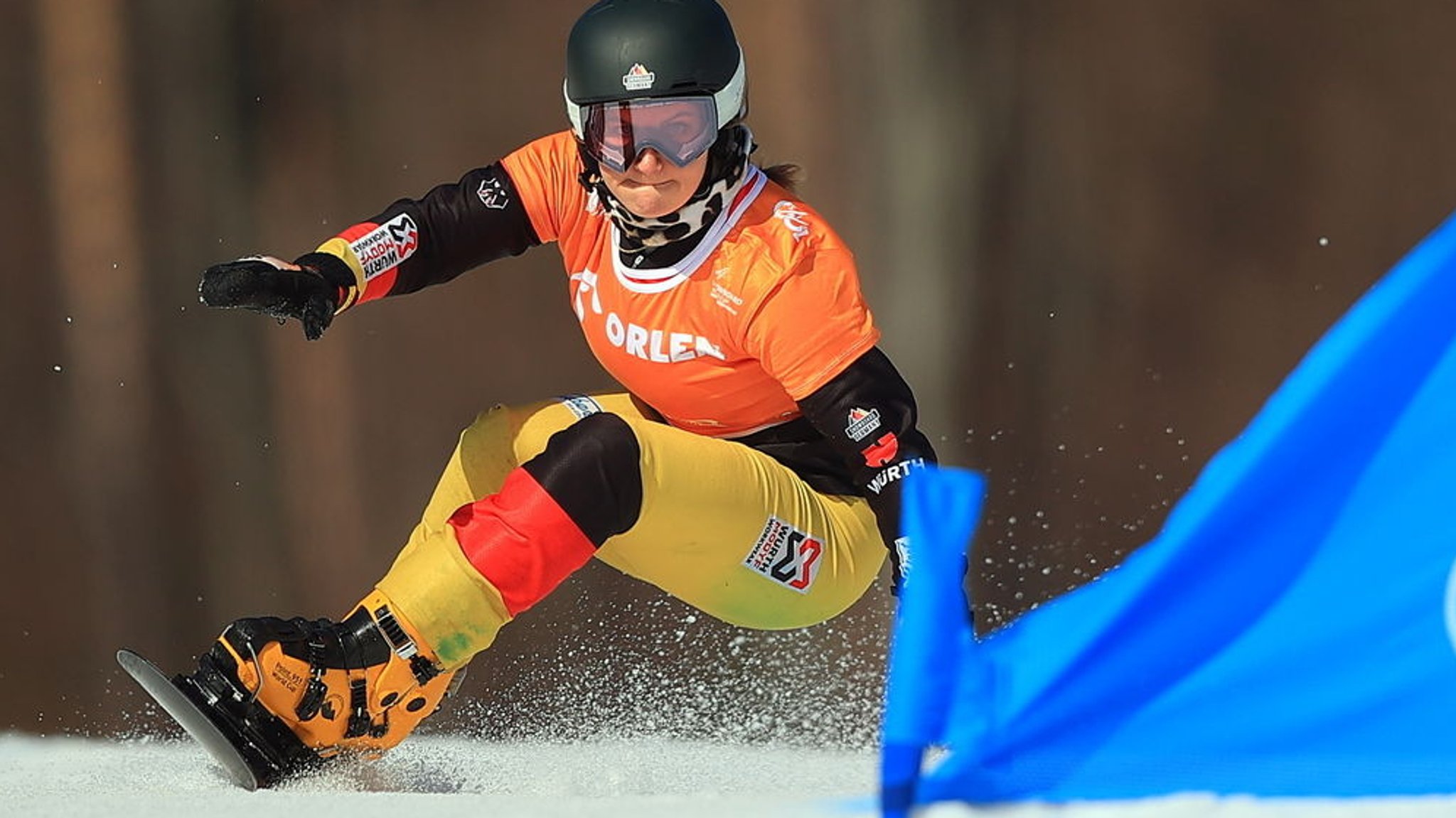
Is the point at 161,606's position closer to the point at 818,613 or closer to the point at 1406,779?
the point at 818,613

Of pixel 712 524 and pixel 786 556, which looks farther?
pixel 786 556

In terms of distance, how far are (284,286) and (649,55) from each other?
662 millimetres

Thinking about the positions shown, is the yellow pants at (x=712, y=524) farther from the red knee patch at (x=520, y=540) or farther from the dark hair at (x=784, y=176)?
the dark hair at (x=784, y=176)

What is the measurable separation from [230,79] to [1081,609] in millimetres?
2975

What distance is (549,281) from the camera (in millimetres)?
4258

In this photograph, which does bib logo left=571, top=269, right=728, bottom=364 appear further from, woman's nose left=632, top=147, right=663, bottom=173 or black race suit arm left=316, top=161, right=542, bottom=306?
woman's nose left=632, top=147, right=663, bottom=173

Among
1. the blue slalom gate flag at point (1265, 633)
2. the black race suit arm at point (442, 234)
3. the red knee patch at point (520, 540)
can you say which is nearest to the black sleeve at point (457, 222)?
the black race suit arm at point (442, 234)

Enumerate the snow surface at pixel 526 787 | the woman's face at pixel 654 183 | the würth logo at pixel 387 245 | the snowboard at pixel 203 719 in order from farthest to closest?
the würth logo at pixel 387 245
the woman's face at pixel 654 183
the snowboard at pixel 203 719
the snow surface at pixel 526 787

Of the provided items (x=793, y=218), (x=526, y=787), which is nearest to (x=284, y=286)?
(x=793, y=218)

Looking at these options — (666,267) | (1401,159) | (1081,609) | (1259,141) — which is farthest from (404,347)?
(1081,609)

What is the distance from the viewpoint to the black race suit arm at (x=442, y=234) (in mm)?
2891

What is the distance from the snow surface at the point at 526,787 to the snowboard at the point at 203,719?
0.04 metres

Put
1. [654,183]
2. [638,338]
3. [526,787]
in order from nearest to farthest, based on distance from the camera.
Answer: [654,183], [638,338], [526,787]

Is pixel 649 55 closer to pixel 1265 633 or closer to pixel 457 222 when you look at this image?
pixel 457 222
